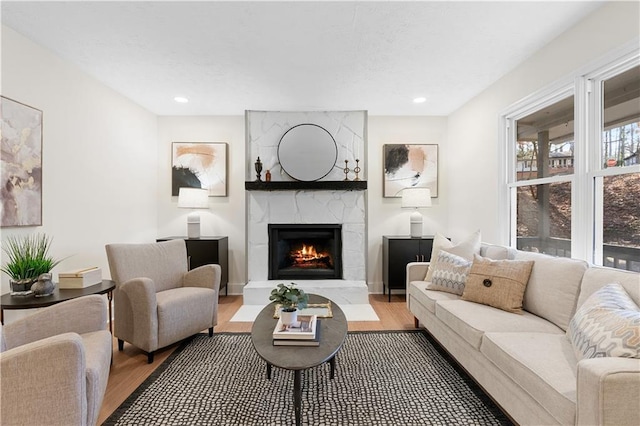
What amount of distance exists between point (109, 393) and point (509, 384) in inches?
97.0

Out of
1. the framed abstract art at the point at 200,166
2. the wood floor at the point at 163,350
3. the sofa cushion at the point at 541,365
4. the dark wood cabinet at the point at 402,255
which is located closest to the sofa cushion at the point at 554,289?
the sofa cushion at the point at 541,365

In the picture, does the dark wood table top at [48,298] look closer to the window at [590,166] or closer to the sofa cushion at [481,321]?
the sofa cushion at [481,321]

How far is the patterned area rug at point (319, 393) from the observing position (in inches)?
68.0

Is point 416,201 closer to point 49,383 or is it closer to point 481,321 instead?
point 481,321

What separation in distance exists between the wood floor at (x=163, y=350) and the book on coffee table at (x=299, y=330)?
3.68ft

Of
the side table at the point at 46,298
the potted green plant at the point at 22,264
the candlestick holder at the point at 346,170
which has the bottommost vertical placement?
the side table at the point at 46,298

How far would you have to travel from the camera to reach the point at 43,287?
207 cm

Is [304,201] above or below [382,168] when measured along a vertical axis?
below

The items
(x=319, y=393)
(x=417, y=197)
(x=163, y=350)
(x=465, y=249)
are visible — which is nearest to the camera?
(x=319, y=393)

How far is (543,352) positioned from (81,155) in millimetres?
4031

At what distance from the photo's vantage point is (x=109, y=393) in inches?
78.2

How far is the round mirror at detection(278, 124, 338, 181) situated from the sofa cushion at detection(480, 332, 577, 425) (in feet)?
9.59

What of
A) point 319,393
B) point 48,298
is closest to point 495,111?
point 319,393

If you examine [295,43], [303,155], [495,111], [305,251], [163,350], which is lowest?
[163,350]
